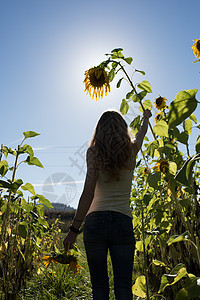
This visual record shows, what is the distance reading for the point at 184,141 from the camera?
1086mm

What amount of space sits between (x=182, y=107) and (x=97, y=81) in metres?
1.29

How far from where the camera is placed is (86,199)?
148cm

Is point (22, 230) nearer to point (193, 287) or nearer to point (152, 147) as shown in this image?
point (152, 147)

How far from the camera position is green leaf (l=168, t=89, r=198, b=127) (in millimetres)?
670

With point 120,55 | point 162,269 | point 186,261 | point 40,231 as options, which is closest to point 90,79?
point 120,55

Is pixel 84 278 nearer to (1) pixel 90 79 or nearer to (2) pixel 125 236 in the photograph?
(2) pixel 125 236

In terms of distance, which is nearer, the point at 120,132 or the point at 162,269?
the point at 120,132

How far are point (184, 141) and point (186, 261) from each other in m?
1.13

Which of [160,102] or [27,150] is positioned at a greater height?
[160,102]

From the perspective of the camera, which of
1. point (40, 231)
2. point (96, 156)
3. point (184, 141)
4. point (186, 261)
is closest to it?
point (184, 141)

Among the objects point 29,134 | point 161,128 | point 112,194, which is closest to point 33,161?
point 29,134

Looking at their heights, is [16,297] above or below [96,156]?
below

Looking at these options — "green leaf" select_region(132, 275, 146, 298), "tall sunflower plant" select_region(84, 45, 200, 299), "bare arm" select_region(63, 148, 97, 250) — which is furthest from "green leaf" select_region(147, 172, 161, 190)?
"green leaf" select_region(132, 275, 146, 298)

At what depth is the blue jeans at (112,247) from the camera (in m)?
1.42
